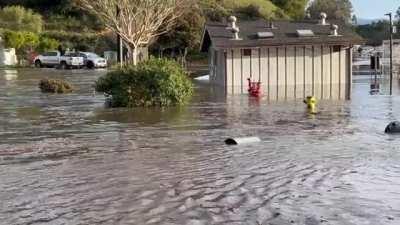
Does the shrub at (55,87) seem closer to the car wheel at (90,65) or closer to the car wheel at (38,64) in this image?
the car wheel at (90,65)

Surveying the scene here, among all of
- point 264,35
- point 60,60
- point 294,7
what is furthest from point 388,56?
point 294,7

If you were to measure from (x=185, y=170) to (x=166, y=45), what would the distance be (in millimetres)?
50181

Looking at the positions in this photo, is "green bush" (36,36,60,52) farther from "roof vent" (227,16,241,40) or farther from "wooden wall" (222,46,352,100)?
"wooden wall" (222,46,352,100)

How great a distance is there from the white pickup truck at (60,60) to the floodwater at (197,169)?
1699 inches

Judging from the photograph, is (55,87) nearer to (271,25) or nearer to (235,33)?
(235,33)

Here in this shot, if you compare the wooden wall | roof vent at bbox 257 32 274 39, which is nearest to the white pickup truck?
the wooden wall

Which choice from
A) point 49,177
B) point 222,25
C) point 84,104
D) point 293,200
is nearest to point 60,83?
point 84,104

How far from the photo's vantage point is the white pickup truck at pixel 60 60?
61781 mm

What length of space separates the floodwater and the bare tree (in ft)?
37.5

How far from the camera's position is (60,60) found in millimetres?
62531

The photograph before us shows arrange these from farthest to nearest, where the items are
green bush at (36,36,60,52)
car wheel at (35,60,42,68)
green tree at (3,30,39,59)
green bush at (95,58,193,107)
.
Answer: green bush at (36,36,60,52) → green tree at (3,30,39,59) → car wheel at (35,60,42,68) → green bush at (95,58,193,107)

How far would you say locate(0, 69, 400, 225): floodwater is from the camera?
7508mm

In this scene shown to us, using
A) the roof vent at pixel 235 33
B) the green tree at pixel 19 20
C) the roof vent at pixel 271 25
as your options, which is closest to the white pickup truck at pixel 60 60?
the green tree at pixel 19 20

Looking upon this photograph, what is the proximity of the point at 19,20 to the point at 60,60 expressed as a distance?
77.5ft
